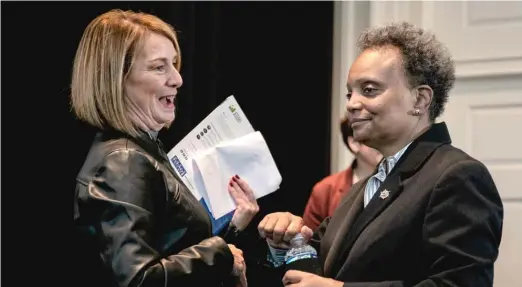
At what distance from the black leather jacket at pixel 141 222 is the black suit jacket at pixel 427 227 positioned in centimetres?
28

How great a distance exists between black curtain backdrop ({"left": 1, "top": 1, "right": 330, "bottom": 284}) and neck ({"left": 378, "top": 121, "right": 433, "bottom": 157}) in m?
1.51

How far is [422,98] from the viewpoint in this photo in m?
1.71

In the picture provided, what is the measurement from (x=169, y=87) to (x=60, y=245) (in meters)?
1.28

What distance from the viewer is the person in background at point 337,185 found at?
2.80 m

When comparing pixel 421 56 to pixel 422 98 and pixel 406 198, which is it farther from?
pixel 406 198

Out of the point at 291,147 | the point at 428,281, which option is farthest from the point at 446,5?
the point at 428,281

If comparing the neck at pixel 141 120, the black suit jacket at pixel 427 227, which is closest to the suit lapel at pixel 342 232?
the black suit jacket at pixel 427 227

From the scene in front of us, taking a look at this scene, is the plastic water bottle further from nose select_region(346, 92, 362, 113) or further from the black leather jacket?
nose select_region(346, 92, 362, 113)

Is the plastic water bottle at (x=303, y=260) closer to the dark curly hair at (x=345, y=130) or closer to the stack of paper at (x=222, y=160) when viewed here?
the stack of paper at (x=222, y=160)

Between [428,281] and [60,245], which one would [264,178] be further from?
[60,245]

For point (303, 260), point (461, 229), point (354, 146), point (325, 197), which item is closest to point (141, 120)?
point (303, 260)

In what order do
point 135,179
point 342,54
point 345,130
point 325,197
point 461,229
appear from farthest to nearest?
point 342,54 < point 345,130 < point 325,197 < point 135,179 < point 461,229

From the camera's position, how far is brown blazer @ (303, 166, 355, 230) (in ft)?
9.19

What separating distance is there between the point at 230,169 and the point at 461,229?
70 centimetres
